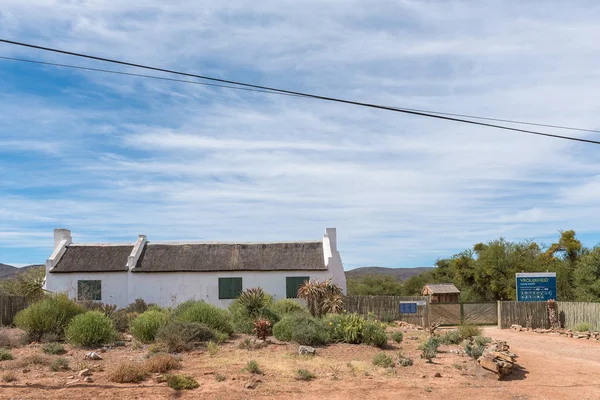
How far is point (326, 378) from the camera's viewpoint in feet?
48.5

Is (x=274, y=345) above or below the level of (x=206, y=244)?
below

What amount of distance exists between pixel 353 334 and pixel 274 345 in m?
2.66

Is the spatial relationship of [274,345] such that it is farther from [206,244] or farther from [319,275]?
[206,244]

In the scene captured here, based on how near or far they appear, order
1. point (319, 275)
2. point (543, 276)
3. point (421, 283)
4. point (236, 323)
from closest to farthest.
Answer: point (236, 323) → point (543, 276) → point (319, 275) → point (421, 283)

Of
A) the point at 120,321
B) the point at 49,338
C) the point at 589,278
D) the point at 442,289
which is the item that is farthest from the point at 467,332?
the point at 442,289

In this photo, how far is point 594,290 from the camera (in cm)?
3212

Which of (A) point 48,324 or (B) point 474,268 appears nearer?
(A) point 48,324

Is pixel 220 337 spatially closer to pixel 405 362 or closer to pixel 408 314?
pixel 405 362

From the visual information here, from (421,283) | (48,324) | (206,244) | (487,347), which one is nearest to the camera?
(487,347)

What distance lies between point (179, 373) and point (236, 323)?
27.5 feet

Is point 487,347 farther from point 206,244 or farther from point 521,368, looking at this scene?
point 206,244

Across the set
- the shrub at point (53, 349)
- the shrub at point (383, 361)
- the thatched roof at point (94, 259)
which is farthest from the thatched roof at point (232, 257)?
the shrub at point (383, 361)

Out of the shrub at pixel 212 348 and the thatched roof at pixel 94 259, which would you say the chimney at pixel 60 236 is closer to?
the thatched roof at pixel 94 259

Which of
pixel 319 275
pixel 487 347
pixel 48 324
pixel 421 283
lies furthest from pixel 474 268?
pixel 48 324
